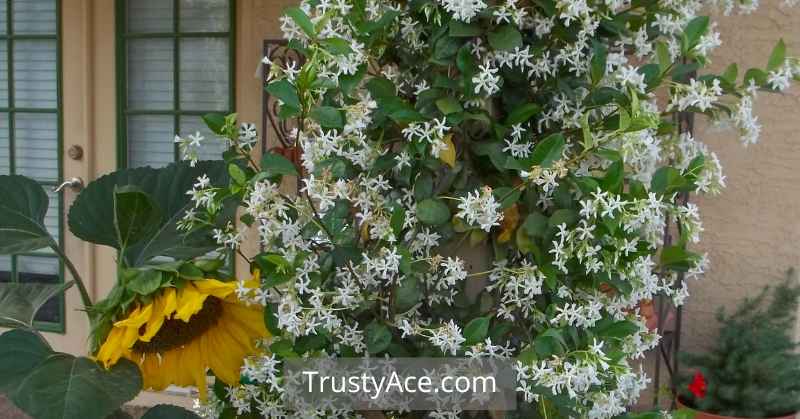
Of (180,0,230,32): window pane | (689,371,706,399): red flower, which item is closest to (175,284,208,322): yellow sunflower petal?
(689,371,706,399): red flower

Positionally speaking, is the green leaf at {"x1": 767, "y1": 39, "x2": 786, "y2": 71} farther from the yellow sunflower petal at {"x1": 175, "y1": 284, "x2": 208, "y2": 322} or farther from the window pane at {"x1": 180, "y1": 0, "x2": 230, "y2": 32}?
the window pane at {"x1": 180, "y1": 0, "x2": 230, "y2": 32}

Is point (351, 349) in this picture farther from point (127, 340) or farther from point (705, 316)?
point (705, 316)

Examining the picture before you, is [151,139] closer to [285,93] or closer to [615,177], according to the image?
[285,93]

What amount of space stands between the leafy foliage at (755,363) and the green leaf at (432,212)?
1824 mm

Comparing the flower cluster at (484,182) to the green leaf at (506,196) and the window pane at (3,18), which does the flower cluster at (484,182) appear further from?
the window pane at (3,18)

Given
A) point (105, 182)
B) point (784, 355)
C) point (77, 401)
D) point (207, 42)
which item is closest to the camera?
point (77, 401)

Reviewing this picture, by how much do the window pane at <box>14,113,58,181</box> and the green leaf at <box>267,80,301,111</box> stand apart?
297 cm

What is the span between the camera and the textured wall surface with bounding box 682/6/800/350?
2.54 meters

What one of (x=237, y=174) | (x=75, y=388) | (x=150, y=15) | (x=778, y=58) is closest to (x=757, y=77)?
(x=778, y=58)

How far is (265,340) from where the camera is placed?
1.06 m

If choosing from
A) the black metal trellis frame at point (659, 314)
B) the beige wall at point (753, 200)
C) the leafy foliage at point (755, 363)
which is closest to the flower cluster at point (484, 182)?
the black metal trellis frame at point (659, 314)

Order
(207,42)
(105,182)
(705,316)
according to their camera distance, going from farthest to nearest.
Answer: (207,42), (705,316), (105,182)

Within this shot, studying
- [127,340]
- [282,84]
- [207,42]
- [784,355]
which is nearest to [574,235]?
[282,84]

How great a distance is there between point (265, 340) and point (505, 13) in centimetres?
54
